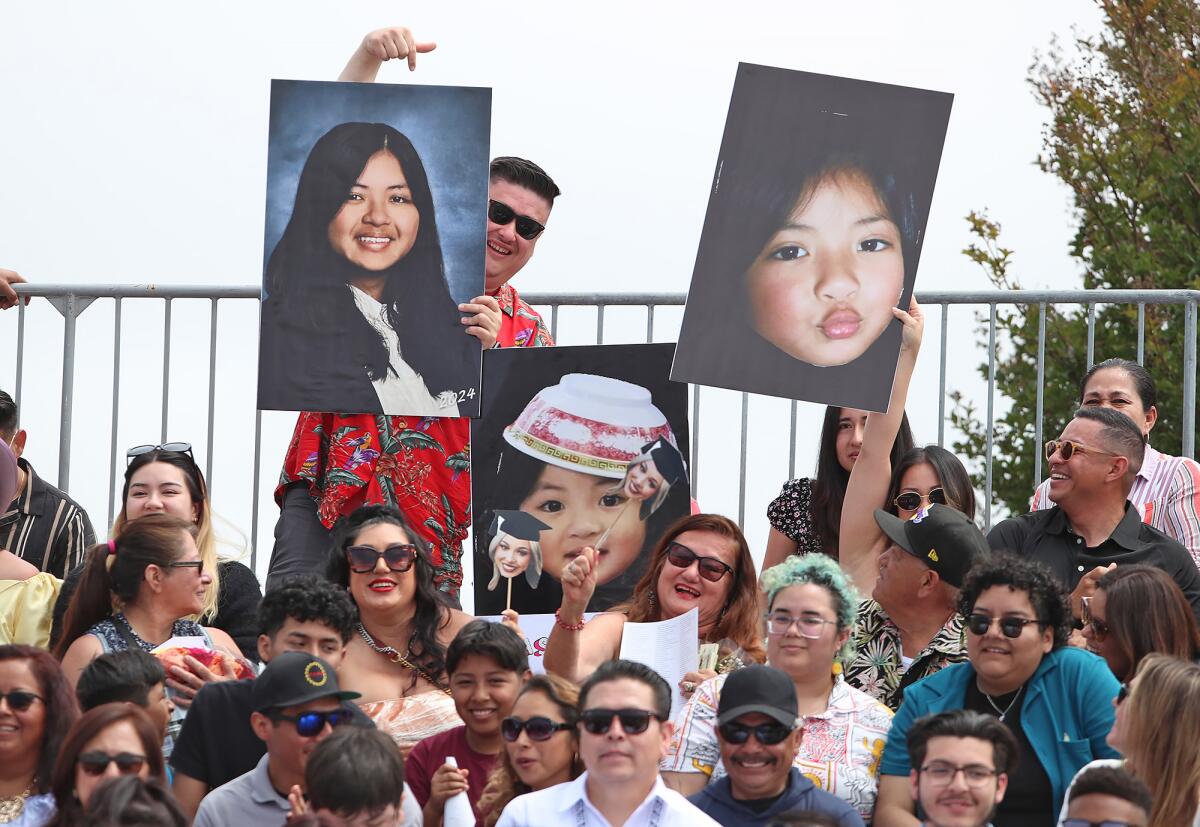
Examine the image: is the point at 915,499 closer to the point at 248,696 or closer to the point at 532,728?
the point at 532,728

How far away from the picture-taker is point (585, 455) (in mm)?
7949

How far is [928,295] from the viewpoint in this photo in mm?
9211

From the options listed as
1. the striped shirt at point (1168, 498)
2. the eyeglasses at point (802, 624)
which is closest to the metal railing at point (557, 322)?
the striped shirt at point (1168, 498)

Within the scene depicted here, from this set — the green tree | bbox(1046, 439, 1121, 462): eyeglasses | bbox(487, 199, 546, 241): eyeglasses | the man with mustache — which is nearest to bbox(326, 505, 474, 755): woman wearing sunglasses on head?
bbox(487, 199, 546, 241): eyeglasses

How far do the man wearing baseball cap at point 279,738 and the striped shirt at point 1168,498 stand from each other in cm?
317

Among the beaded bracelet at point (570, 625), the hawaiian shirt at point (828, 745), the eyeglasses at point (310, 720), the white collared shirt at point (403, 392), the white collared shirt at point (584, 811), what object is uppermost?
the white collared shirt at point (403, 392)

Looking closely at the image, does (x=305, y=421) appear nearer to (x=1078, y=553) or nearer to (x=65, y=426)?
(x=65, y=426)

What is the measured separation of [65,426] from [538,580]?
2.58m

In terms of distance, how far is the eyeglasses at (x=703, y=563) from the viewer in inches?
294

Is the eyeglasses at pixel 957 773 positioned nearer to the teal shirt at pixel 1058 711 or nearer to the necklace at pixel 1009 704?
the teal shirt at pixel 1058 711

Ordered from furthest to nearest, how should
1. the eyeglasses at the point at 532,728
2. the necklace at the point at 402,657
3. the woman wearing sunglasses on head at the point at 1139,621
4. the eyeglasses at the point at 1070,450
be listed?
the eyeglasses at the point at 1070,450 < the necklace at the point at 402,657 < the woman wearing sunglasses on head at the point at 1139,621 < the eyeglasses at the point at 532,728

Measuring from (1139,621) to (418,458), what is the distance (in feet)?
9.11

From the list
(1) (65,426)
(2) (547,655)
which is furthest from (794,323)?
(1) (65,426)

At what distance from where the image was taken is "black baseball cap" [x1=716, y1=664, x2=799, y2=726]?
6.09m
